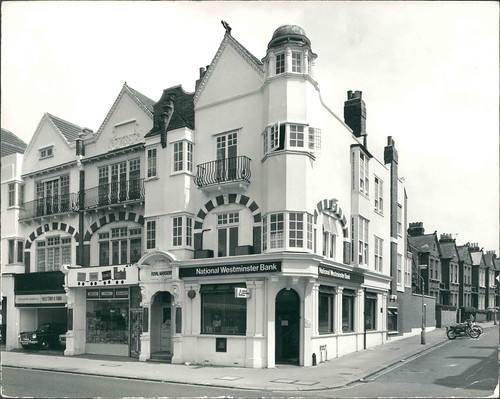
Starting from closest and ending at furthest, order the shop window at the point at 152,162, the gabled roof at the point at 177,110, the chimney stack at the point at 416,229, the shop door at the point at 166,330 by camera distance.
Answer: the shop door at the point at 166,330
the gabled roof at the point at 177,110
the shop window at the point at 152,162
the chimney stack at the point at 416,229

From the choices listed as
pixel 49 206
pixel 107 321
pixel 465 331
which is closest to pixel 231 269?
pixel 107 321

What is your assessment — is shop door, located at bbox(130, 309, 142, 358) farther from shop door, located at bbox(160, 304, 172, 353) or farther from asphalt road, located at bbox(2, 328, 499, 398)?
asphalt road, located at bbox(2, 328, 499, 398)

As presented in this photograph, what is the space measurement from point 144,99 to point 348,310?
15378 mm

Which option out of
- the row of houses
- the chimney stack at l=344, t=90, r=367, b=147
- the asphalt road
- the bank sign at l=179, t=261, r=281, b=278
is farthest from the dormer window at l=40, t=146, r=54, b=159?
the chimney stack at l=344, t=90, r=367, b=147

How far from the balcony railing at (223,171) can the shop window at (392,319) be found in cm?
1677

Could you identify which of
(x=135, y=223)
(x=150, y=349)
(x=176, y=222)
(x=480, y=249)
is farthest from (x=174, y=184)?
(x=480, y=249)

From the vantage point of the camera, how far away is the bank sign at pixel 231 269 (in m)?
22.1

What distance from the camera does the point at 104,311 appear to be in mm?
29359

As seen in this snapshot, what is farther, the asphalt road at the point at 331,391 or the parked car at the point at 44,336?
the parked car at the point at 44,336

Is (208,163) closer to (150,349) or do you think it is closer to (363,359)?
(150,349)

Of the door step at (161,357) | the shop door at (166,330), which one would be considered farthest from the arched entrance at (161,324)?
the door step at (161,357)

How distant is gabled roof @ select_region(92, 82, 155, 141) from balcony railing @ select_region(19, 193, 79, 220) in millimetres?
3779

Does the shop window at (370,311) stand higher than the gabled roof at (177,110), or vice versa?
the gabled roof at (177,110)

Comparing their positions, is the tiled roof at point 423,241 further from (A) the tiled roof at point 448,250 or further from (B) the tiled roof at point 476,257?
(B) the tiled roof at point 476,257
